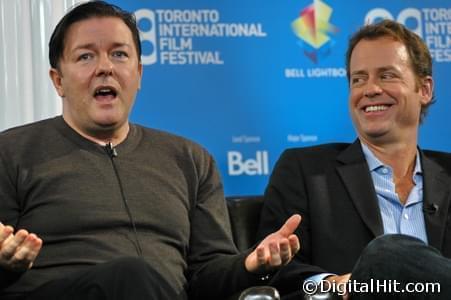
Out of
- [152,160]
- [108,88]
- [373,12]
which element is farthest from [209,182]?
[373,12]

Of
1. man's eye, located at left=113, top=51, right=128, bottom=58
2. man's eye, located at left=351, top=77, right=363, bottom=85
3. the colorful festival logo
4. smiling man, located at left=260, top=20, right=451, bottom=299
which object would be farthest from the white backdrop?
the colorful festival logo

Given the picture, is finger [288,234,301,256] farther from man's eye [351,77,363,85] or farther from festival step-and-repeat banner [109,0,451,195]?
festival step-and-repeat banner [109,0,451,195]

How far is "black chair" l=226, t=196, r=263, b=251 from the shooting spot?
9.25ft

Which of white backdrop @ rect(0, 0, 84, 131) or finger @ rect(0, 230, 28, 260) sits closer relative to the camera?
finger @ rect(0, 230, 28, 260)

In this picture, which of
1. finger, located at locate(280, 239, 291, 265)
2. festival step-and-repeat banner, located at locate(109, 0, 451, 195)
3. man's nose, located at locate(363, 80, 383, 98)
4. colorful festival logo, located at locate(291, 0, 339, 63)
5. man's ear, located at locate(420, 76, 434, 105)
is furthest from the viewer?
colorful festival logo, located at locate(291, 0, 339, 63)

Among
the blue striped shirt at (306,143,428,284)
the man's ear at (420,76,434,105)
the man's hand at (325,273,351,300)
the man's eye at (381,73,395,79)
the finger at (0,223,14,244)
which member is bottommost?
the man's hand at (325,273,351,300)

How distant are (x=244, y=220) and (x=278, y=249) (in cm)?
60

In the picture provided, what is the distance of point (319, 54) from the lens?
12.2ft

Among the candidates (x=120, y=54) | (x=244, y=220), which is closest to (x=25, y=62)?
(x=120, y=54)

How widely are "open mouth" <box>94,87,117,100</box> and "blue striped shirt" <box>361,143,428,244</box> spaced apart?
2.62 feet

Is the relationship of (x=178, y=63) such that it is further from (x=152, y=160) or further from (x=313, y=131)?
(x=152, y=160)

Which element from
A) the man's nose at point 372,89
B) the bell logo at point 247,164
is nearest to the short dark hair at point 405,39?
the man's nose at point 372,89

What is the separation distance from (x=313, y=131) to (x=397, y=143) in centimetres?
75

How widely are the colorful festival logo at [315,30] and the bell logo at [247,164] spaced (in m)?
0.44
